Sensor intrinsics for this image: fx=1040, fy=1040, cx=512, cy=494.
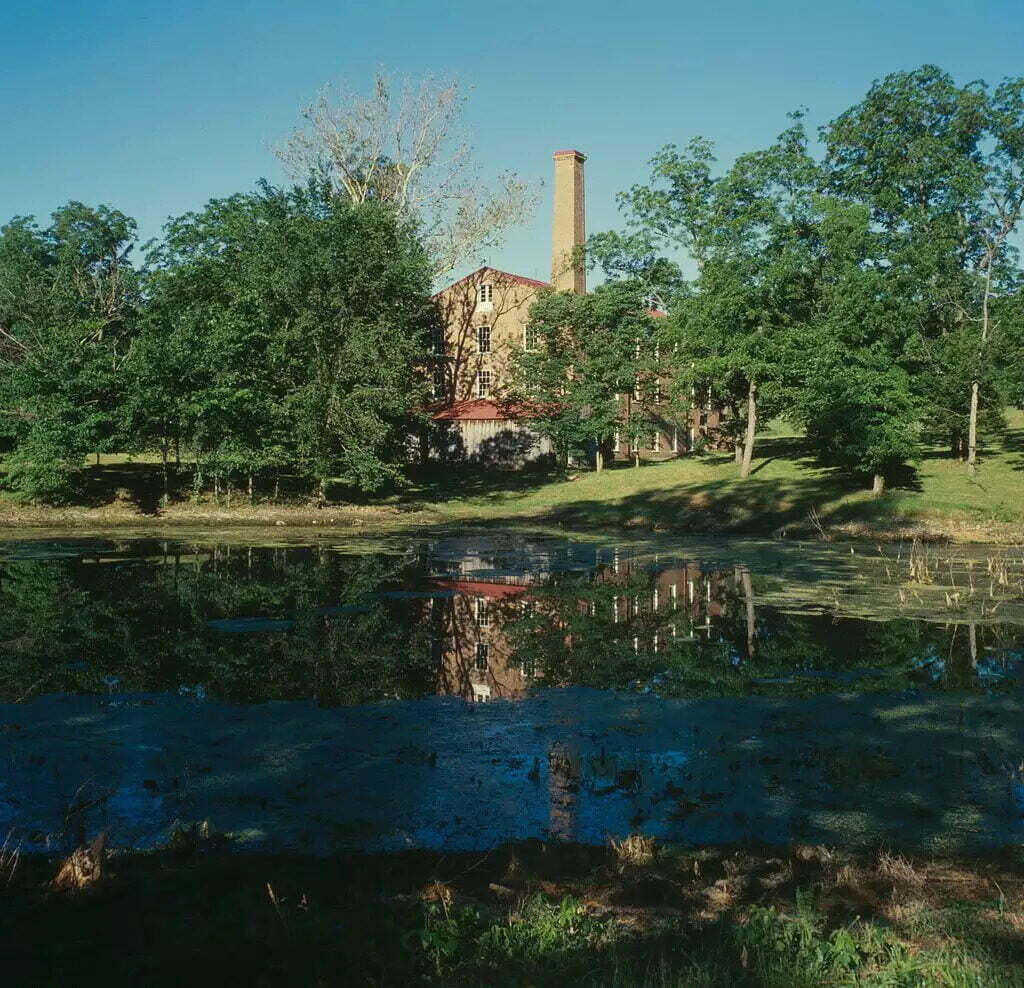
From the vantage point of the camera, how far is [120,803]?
25.8 ft

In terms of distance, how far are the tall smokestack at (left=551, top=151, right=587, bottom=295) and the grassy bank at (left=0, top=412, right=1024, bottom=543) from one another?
13.3 metres

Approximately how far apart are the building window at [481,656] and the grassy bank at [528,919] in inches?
254

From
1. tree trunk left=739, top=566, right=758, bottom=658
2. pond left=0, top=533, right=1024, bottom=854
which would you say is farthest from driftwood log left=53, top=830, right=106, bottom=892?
tree trunk left=739, top=566, right=758, bottom=658

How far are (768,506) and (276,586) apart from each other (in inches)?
771

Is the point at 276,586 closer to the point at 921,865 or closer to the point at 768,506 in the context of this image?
the point at 921,865

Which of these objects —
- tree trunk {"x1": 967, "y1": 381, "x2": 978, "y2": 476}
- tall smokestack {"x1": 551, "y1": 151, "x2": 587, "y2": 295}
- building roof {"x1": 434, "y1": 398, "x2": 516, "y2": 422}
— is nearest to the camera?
tree trunk {"x1": 967, "y1": 381, "x2": 978, "y2": 476}

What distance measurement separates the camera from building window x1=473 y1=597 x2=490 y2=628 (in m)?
16.8

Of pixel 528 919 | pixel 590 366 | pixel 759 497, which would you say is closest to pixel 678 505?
pixel 759 497

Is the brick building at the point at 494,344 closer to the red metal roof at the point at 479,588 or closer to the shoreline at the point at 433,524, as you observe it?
the shoreline at the point at 433,524

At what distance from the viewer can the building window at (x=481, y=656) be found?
43.8 feet

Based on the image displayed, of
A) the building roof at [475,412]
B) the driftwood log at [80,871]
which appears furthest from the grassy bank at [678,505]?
the driftwood log at [80,871]

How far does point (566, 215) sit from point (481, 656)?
149ft

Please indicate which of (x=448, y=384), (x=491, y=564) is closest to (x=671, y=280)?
(x=448, y=384)

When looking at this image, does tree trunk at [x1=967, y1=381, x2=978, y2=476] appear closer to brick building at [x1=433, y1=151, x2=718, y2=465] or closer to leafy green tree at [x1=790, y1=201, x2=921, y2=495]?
leafy green tree at [x1=790, y1=201, x2=921, y2=495]
